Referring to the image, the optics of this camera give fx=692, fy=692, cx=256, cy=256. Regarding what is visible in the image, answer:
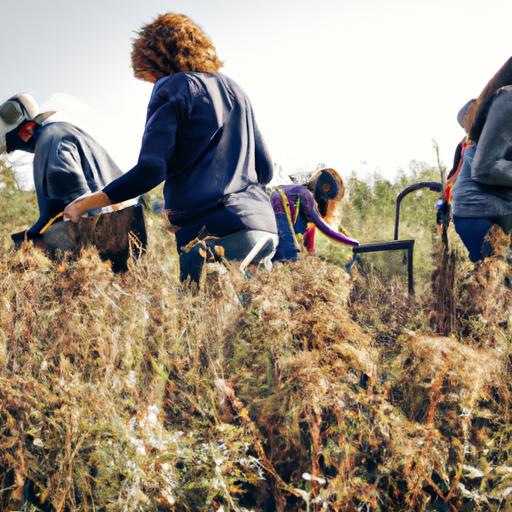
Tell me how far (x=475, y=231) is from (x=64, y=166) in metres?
2.35

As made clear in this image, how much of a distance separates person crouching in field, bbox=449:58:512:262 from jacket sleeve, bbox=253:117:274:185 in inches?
41.0

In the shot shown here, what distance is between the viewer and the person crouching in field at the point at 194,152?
278cm

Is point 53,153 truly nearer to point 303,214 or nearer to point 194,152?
point 194,152

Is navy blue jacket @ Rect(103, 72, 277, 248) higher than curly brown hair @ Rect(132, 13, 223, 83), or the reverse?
curly brown hair @ Rect(132, 13, 223, 83)

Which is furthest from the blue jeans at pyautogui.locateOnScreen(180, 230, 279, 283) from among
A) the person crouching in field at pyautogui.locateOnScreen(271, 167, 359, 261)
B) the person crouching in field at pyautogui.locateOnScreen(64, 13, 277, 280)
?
the person crouching in field at pyautogui.locateOnScreen(271, 167, 359, 261)

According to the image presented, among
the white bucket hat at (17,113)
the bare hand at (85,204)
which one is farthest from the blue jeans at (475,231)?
the white bucket hat at (17,113)

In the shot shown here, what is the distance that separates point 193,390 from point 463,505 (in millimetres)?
972

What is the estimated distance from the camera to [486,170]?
11.1 ft

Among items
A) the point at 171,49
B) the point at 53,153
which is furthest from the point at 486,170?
the point at 53,153

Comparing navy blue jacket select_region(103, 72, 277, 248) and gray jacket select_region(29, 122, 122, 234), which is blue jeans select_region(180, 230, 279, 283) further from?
gray jacket select_region(29, 122, 122, 234)

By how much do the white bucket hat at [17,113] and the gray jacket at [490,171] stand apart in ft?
8.39

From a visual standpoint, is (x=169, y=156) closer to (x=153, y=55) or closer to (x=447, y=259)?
(x=153, y=55)

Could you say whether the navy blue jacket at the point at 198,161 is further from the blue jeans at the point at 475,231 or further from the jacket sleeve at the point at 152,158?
the blue jeans at the point at 475,231

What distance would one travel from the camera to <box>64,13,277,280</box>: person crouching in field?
2775mm
